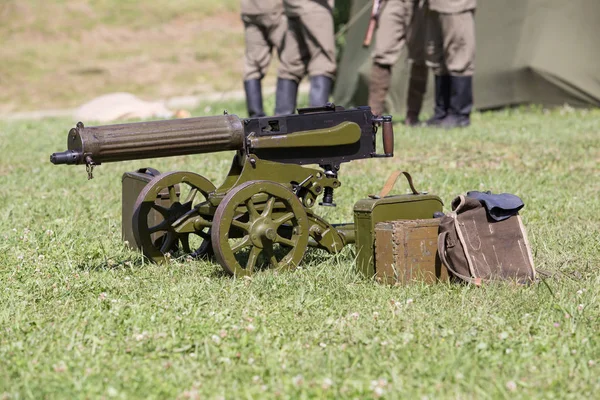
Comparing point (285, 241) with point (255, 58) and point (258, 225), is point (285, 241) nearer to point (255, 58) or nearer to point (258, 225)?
point (258, 225)

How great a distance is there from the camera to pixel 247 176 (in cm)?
478

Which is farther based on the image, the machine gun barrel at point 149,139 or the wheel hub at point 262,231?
the wheel hub at point 262,231

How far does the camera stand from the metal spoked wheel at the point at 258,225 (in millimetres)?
4500

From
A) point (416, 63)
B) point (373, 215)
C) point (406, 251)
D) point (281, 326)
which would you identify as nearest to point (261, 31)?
point (416, 63)

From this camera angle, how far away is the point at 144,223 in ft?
16.4

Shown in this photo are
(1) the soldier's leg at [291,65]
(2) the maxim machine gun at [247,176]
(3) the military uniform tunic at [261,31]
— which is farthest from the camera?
(3) the military uniform tunic at [261,31]

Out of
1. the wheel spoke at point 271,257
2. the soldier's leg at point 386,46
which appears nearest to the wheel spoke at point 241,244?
the wheel spoke at point 271,257

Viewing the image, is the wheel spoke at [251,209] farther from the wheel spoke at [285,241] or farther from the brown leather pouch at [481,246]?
the brown leather pouch at [481,246]

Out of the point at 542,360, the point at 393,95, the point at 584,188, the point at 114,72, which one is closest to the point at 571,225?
the point at 584,188

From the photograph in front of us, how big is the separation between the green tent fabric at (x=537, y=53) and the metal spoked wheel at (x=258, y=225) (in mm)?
7149

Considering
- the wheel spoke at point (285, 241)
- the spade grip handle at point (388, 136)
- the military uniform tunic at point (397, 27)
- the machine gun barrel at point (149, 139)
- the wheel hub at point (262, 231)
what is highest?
the military uniform tunic at point (397, 27)

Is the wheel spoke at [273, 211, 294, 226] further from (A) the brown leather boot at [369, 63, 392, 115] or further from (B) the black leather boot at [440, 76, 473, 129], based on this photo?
(A) the brown leather boot at [369, 63, 392, 115]

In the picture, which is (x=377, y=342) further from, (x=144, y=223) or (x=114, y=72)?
(x=114, y=72)

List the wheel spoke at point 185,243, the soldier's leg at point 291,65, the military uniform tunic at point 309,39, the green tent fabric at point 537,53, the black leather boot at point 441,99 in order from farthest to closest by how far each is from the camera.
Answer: the green tent fabric at point 537,53
the black leather boot at point 441,99
the soldier's leg at point 291,65
the military uniform tunic at point 309,39
the wheel spoke at point 185,243
